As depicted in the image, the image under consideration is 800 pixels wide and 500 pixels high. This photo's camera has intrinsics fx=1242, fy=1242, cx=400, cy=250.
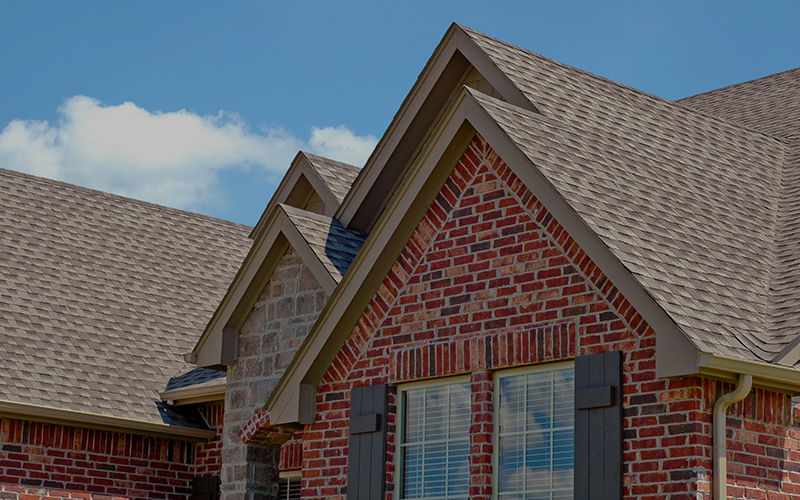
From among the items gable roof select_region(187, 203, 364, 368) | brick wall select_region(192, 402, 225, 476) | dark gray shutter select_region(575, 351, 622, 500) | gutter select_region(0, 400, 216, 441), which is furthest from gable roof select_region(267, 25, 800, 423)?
gutter select_region(0, 400, 216, 441)

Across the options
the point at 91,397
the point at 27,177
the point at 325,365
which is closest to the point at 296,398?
the point at 325,365

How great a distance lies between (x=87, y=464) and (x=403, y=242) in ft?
21.5

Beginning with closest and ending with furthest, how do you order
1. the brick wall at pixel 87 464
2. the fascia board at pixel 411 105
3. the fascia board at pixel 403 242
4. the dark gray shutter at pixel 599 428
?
the dark gray shutter at pixel 599 428 → the fascia board at pixel 403 242 → the fascia board at pixel 411 105 → the brick wall at pixel 87 464

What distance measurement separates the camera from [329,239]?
13953 mm

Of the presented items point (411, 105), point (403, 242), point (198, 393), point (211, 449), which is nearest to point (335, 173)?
point (411, 105)

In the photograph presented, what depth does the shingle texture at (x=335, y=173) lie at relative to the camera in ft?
51.3

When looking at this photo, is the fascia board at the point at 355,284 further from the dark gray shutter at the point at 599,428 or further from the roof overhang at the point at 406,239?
the dark gray shutter at the point at 599,428

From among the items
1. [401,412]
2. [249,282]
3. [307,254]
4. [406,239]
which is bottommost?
[401,412]

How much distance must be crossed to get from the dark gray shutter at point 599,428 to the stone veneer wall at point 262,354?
462cm

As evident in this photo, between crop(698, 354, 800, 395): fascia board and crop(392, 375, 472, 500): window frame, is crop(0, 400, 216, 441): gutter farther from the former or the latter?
crop(698, 354, 800, 395): fascia board

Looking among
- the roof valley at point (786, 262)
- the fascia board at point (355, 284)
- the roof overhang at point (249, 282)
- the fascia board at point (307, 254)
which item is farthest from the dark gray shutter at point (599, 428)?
the roof overhang at point (249, 282)

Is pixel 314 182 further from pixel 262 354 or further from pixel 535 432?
pixel 535 432

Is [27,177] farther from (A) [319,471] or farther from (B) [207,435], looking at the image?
(A) [319,471]

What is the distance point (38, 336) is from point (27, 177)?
5018 mm
